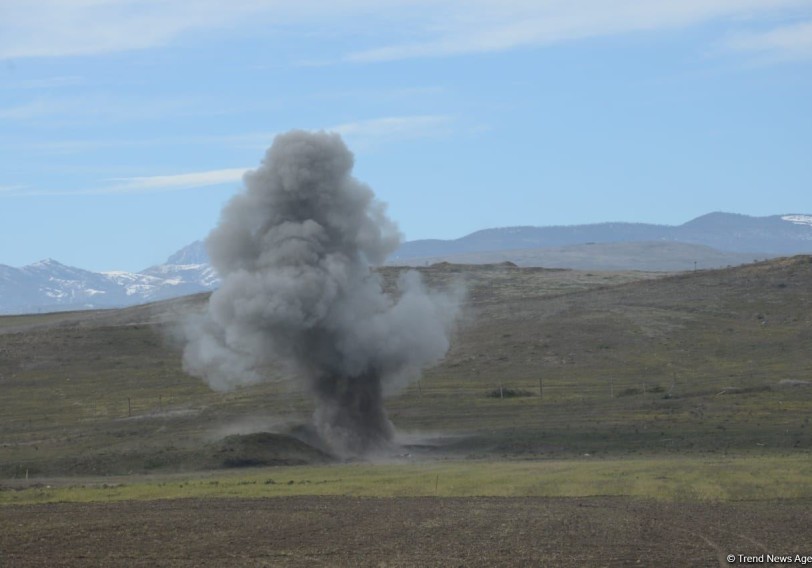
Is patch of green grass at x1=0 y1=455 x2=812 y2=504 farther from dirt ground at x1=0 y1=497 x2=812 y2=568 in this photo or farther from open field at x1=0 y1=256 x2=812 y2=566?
dirt ground at x1=0 y1=497 x2=812 y2=568

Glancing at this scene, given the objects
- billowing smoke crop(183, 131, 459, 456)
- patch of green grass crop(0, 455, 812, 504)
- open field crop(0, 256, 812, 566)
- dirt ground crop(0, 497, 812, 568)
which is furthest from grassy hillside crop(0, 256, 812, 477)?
dirt ground crop(0, 497, 812, 568)

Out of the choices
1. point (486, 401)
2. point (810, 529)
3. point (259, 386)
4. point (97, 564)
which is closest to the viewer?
point (97, 564)

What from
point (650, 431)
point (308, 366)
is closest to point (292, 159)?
point (308, 366)

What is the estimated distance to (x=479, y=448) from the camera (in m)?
64.1

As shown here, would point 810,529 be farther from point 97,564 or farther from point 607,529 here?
point 97,564

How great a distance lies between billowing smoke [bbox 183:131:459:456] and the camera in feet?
213

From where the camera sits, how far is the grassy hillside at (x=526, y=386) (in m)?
64.1

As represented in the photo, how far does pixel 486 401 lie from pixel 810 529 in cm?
4675

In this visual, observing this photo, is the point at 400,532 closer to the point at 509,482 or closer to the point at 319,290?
the point at 509,482

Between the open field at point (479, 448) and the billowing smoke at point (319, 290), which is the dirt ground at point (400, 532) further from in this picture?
the billowing smoke at point (319, 290)

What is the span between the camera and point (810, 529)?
120 ft

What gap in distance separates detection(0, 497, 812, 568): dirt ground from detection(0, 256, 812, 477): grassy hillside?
1649 centimetres

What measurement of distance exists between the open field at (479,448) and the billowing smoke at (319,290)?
3.36 meters

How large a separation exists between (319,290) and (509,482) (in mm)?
18470
